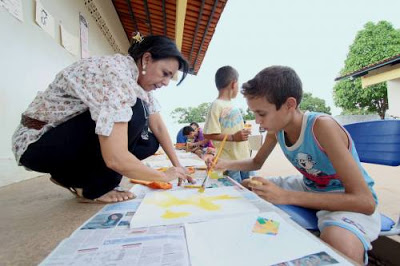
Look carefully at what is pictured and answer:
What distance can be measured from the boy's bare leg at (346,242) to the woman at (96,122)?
561 mm

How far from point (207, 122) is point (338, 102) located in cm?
1526

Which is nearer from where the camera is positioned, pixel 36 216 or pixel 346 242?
pixel 346 242

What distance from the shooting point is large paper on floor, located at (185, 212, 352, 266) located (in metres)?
0.48

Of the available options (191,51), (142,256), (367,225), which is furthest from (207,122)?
(191,51)

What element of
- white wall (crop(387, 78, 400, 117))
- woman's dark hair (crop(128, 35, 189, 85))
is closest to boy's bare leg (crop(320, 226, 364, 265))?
woman's dark hair (crop(128, 35, 189, 85))

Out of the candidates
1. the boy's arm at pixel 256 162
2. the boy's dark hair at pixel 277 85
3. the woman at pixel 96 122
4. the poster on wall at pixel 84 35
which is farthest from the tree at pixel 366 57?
the woman at pixel 96 122

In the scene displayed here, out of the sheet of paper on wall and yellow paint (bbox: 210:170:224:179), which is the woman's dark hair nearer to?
yellow paint (bbox: 210:170:224:179)

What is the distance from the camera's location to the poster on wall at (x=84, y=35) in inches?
109

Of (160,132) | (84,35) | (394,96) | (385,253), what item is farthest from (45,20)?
(394,96)

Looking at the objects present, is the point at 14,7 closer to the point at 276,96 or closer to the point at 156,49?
the point at 156,49

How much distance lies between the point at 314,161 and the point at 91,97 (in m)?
0.83

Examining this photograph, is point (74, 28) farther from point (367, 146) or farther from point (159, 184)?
point (367, 146)

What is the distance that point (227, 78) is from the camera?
1908 millimetres

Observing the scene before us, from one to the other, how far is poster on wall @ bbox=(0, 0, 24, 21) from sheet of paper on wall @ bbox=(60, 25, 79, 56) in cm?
64
